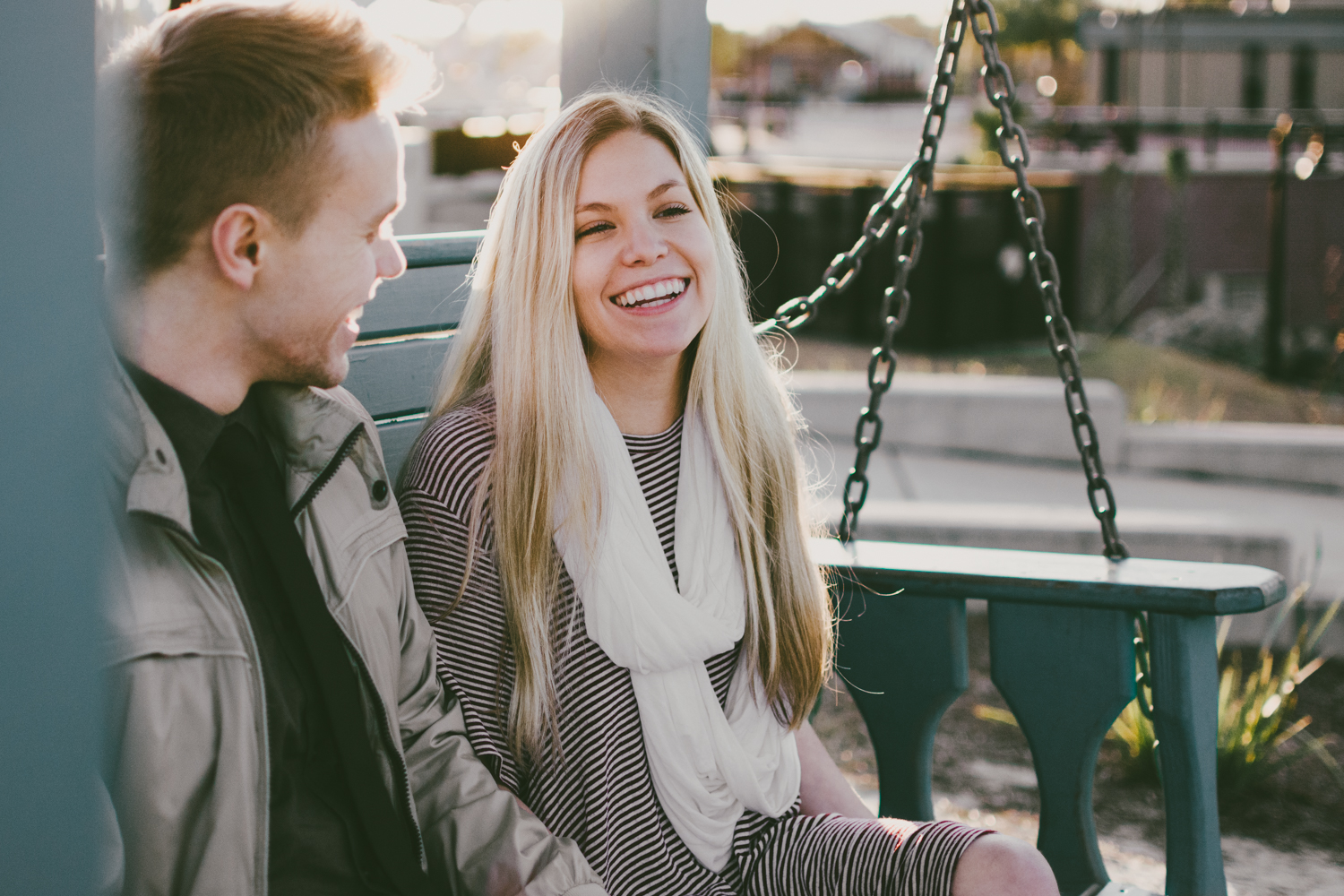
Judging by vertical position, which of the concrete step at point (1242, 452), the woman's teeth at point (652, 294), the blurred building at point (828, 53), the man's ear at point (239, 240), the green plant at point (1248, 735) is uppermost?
the blurred building at point (828, 53)

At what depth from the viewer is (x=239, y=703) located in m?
1.30

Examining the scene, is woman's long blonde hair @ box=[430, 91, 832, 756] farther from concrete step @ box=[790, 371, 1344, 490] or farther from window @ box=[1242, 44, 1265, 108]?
window @ box=[1242, 44, 1265, 108]

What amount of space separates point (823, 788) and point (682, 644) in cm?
45

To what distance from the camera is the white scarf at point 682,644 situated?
71.7 inches

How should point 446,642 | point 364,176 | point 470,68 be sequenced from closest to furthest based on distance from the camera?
1. point 364,176
2. point 446,642
3. point 470,68

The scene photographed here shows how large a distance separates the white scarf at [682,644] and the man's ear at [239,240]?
653 mm

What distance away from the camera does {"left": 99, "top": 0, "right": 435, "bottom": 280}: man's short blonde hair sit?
125cm

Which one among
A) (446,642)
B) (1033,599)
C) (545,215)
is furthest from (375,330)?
(1033,599)

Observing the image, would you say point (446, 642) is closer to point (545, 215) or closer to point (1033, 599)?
point (545, 215)

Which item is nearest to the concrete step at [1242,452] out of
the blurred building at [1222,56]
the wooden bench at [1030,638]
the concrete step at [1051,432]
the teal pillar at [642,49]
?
the concrete step at [1051,432]

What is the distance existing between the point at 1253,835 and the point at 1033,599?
1890 mm

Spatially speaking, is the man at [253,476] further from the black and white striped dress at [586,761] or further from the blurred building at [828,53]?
the blurred building at [828,53]

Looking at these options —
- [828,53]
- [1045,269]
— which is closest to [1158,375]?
[1045,269]

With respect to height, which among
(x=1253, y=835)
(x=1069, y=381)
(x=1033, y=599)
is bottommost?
(x=1253, y=835)
